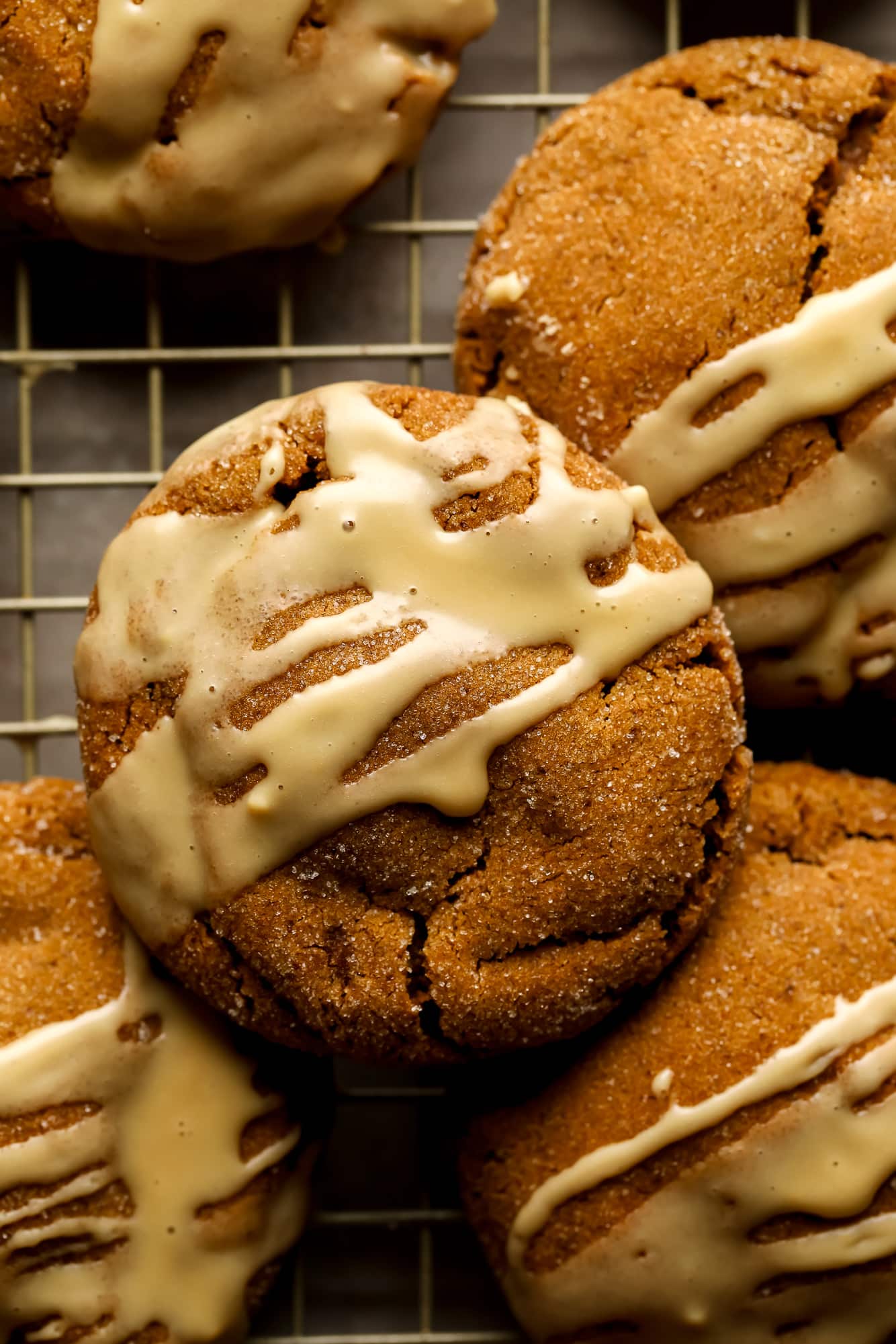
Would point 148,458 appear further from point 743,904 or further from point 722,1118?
point 722,1118

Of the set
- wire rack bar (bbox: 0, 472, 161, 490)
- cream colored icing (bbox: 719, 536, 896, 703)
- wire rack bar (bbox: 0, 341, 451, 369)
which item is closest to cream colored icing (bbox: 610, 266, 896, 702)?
cream colored icing (bbox: 719, 536, 896, 703)

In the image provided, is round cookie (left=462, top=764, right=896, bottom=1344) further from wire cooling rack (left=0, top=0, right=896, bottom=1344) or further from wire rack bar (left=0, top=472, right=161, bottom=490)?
wire rack bar (left=0, top=472, right=161, bottom=490)

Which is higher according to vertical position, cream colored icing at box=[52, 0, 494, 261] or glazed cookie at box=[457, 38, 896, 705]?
cream colored icing at box=[52, 0, 494, 261]

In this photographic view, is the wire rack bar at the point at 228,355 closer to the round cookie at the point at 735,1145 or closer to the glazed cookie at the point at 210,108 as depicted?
the glazed cookie at the point at 210,108

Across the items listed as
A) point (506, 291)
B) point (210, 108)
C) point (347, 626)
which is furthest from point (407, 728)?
point (210, 108)

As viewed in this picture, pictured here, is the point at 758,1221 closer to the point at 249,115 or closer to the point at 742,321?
the point at 742,321

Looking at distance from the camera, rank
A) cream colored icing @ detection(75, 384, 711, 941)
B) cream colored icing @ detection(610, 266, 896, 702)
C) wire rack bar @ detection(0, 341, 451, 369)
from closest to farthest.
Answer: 1. cream colored icing @ detection(75, 384, 711, 941)
2. cream colored icing @ detection(610, 266, 896, 702)
3. wire rack bar @ detection(0, 341, 451, 369)
